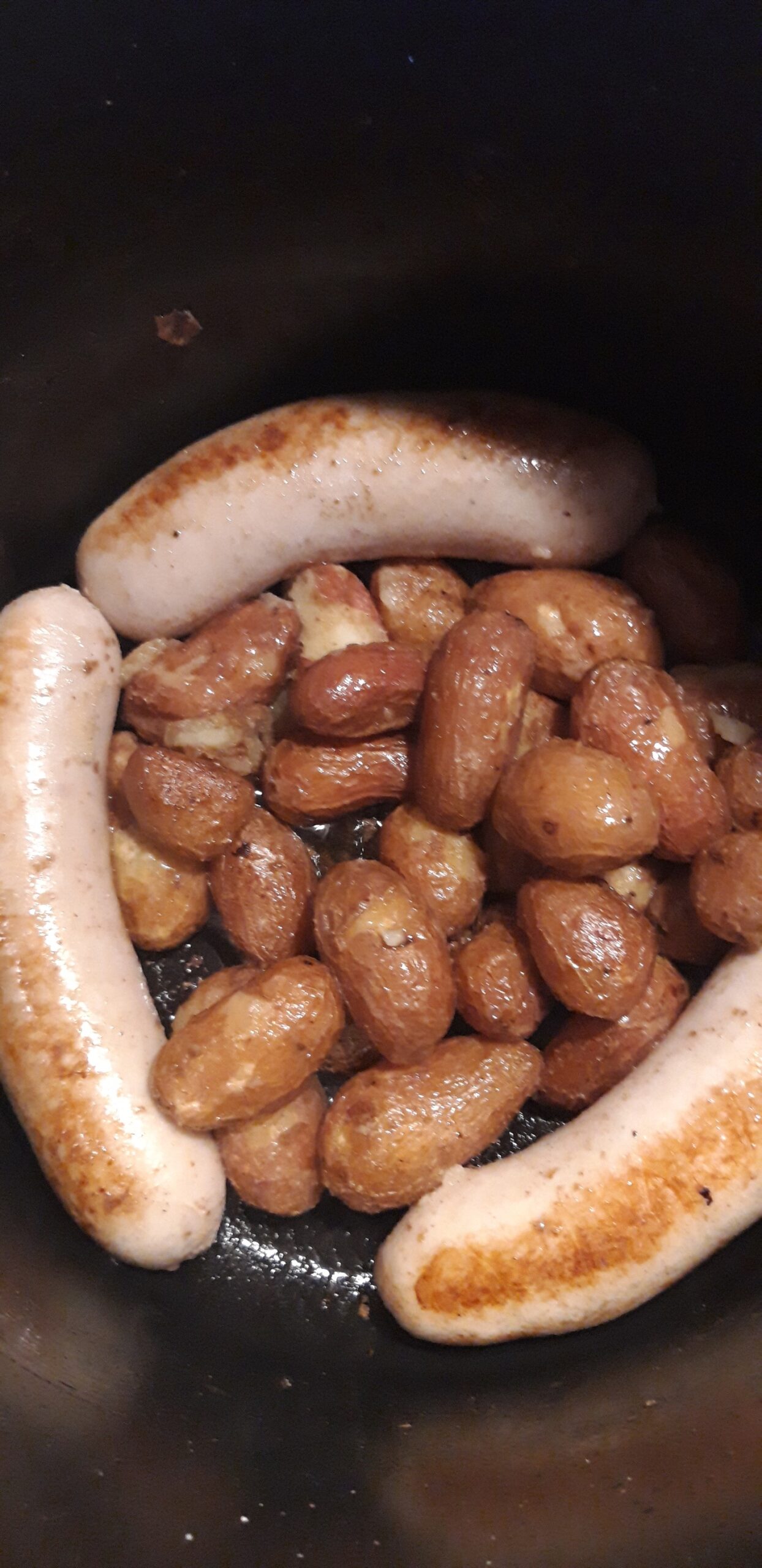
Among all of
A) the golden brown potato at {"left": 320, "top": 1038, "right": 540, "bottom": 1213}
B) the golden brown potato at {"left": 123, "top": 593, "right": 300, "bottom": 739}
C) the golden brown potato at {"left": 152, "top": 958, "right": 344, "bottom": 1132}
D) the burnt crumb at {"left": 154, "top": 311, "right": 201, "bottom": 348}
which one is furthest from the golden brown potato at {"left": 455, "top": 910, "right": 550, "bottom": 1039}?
the burnt crumb at {"left": 154, "top": 311, "right": 201, "bottom": 348}

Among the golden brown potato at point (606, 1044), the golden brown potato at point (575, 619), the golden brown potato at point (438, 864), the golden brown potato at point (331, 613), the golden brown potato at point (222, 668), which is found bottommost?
the golden brown potato at point (606, 1044)

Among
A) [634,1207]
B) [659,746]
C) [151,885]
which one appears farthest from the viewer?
[151,885]

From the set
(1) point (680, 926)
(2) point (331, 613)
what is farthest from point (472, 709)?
(1) point (680, 926)

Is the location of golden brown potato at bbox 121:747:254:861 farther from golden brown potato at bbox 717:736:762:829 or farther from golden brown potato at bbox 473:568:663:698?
golden brown potato at bbox 717:736:762:829

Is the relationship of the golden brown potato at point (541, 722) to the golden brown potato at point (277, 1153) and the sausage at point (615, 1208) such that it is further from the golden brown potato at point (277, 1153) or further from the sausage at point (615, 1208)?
the golden brown potato at point (277, 1153)

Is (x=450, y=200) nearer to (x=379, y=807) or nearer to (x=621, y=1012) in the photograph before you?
Answer: (x=379, y=807)

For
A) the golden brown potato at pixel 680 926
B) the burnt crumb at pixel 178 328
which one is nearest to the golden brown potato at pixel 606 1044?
the golden brown potato at pixel 680 926

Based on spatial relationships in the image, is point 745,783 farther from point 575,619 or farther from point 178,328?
point 178,328
